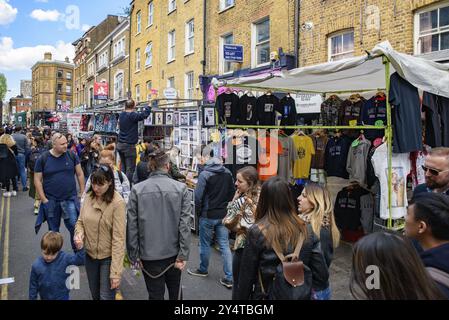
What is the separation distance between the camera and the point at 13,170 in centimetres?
1134

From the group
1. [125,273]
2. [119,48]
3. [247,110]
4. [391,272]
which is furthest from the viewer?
[119,48]

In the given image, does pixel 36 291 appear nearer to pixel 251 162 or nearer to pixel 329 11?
pixel 251 162

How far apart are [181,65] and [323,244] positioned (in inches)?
731

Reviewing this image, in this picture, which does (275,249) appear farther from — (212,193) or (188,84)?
(188,84)

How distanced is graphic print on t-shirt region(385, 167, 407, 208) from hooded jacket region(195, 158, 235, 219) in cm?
227

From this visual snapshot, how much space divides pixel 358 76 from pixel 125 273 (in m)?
5.10

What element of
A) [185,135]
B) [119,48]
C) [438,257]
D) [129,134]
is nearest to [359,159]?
[438,257]

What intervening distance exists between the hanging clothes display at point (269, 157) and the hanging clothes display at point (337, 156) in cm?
94

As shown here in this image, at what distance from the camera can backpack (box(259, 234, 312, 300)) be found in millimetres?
2658

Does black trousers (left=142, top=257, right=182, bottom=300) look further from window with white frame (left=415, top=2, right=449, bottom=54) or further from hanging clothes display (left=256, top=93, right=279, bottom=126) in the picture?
window with white frame (left=415, top=2, right=449, bottom=54)

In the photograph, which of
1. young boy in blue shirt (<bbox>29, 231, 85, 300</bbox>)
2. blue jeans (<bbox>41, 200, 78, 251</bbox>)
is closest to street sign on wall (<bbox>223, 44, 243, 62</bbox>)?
blue jeans (<bbox>41, 200, 78, 251</bbox>)

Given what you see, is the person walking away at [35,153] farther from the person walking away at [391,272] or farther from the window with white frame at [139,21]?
the window with white frame at [139,21]

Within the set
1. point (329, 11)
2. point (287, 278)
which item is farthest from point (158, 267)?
point (329, 11)

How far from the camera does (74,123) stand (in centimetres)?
1748
